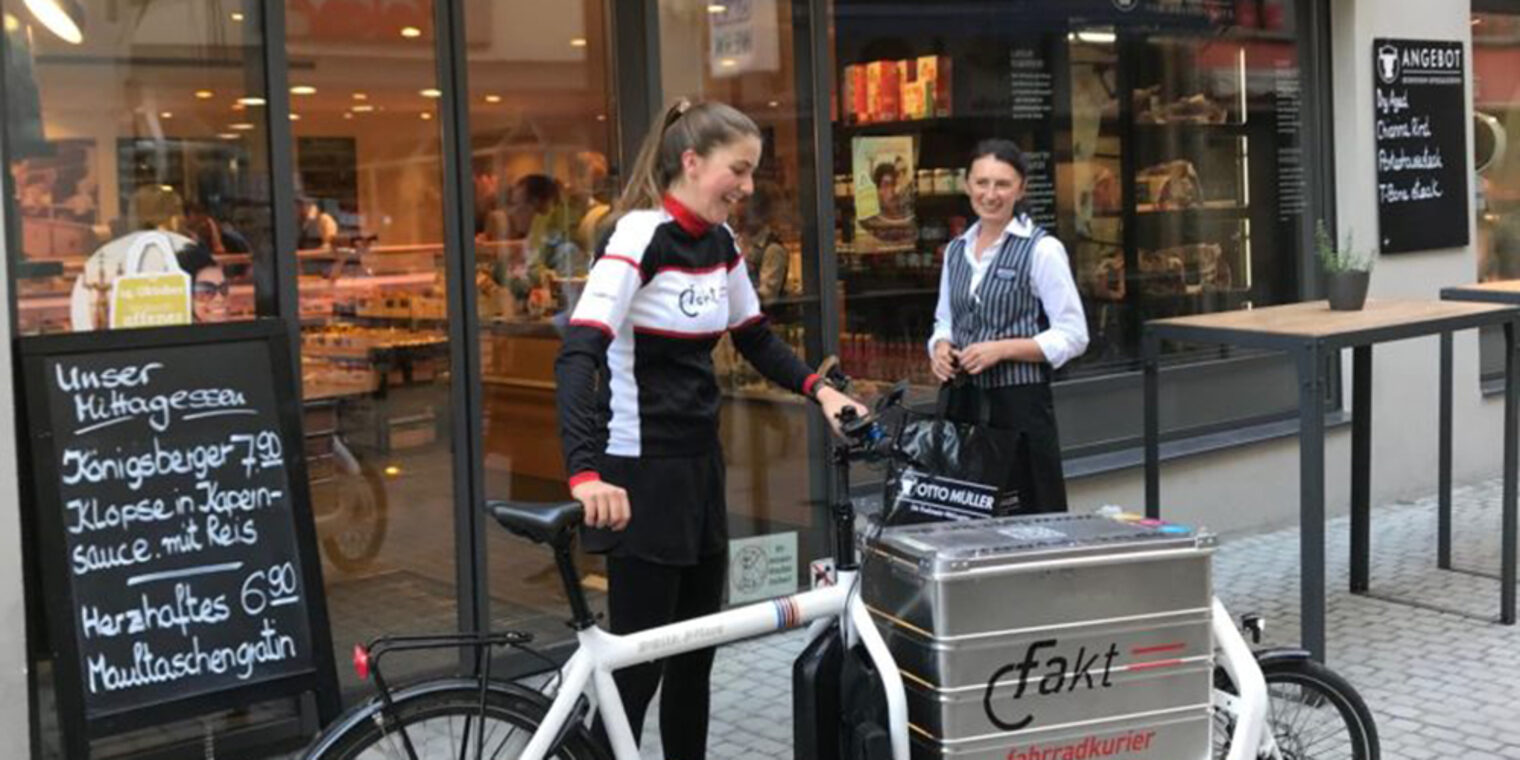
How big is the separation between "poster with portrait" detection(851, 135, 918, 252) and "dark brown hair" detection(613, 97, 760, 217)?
10.3 ft

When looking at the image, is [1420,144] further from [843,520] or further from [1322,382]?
[843,520]

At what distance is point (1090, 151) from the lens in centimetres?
752

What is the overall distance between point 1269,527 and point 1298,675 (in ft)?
14.0

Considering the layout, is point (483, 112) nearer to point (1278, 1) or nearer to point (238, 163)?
point (238, 163)

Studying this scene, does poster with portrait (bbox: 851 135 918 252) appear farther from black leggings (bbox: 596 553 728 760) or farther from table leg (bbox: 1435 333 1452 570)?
black leggings (bbox: 596 553 728 760)

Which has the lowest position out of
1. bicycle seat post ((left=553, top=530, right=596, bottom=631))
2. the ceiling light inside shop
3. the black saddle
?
bicycle seat post ((left=553, top=530, right=596, bottom=631))

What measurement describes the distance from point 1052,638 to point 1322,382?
228 cm

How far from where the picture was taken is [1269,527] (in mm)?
7746

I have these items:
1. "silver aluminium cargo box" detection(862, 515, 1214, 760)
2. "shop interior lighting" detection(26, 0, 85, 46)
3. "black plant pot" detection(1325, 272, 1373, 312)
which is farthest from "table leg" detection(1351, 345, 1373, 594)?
"shop interior lighting" detection(26, 0, 85, 46)

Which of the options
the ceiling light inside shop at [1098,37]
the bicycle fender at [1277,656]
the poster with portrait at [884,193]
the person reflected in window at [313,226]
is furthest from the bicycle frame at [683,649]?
the ceiling light inside shop at [1098,37]

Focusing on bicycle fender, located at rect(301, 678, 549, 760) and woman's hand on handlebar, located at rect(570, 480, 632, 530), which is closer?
bicycle fender, located at rect(301, 678, 549, 760)

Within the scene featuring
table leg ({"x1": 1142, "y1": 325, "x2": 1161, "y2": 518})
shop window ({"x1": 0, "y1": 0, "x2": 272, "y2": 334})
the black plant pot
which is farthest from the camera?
the black plant pot

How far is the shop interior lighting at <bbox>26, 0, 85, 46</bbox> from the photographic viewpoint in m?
4.50

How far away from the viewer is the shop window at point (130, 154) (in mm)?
4441
